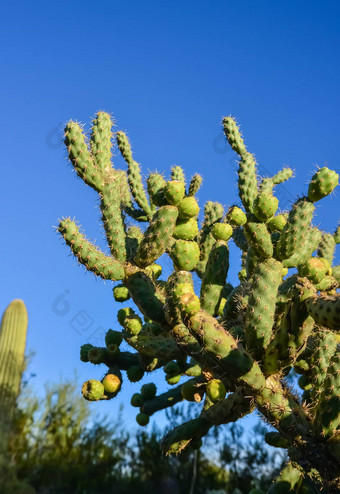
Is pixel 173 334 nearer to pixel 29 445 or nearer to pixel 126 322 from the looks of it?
pixel 126 322

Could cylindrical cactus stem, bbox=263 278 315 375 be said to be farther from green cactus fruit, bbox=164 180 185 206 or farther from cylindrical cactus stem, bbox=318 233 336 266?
cylindrical cactus stem, bbox=318 233 336 266

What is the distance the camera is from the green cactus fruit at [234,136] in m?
4.71

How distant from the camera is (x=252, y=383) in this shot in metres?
3.38

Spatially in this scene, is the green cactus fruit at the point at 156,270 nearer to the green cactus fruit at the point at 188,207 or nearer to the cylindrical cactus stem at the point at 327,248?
the green cactus fruit at the point at 188,207

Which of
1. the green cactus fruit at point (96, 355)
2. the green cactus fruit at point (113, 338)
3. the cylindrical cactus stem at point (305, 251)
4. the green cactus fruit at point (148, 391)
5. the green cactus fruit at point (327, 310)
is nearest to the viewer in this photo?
the green cactus fruit at point (327, 310)

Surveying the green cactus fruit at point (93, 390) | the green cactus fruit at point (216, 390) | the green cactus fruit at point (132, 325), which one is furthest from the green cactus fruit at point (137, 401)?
the green cactus fruit at point (216, 390)

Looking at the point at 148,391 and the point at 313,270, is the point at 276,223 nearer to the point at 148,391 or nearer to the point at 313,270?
the point at 313,270

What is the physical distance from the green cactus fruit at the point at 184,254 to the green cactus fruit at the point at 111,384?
1.17 metres

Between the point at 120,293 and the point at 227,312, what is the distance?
98 centimetres

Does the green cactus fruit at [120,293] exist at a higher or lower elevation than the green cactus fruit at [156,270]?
lower

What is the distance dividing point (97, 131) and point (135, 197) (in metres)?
1.06

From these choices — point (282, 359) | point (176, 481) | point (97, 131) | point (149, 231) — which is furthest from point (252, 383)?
point (176, 481)

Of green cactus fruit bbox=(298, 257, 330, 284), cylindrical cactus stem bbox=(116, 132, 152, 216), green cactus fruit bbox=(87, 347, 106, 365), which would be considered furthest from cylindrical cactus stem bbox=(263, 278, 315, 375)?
cylindrical cactus stem bbox=(116, 132, 152, 216)

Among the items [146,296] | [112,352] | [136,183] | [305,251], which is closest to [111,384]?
[112,352]
